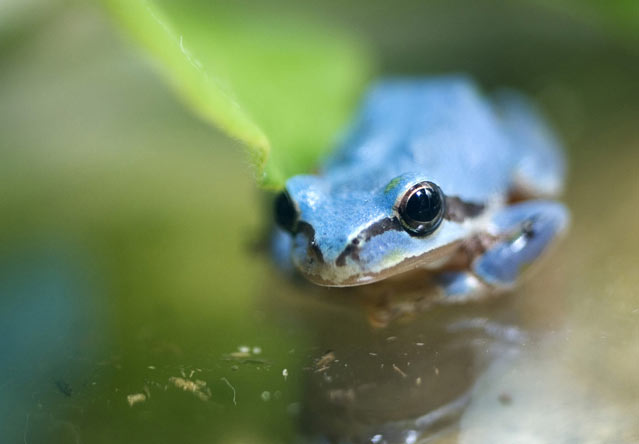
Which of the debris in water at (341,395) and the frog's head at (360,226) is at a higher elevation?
the frog's head at (360,226)

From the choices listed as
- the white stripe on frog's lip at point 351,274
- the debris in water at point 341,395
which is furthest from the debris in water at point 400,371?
the white stripe on frog's lip at point 351,274

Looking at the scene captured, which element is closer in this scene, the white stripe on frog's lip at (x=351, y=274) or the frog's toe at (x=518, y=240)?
the white stripe on frog's lip at (x=351, y=274)

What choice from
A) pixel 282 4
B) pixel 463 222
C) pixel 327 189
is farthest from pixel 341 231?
pixel 282 4

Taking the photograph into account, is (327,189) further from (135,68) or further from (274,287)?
(135,68)

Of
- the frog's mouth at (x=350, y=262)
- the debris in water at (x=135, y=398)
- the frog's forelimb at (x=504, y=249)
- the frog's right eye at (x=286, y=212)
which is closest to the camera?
the debris in water at (x=135, y=398)

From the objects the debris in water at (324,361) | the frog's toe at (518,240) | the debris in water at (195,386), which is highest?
the frog's toe at (518,240)

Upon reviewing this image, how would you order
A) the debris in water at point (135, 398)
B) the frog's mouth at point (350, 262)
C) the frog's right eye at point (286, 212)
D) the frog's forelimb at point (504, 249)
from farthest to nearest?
the frog's forelimb at point (504, 249) < the frog's right eye at point (286, 212) < the frog's mouth at point (350, 262) < the debris in water at point (135, 398)

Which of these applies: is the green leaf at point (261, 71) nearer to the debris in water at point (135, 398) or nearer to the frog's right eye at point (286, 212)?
the frog's right eye at point (286, 212)
